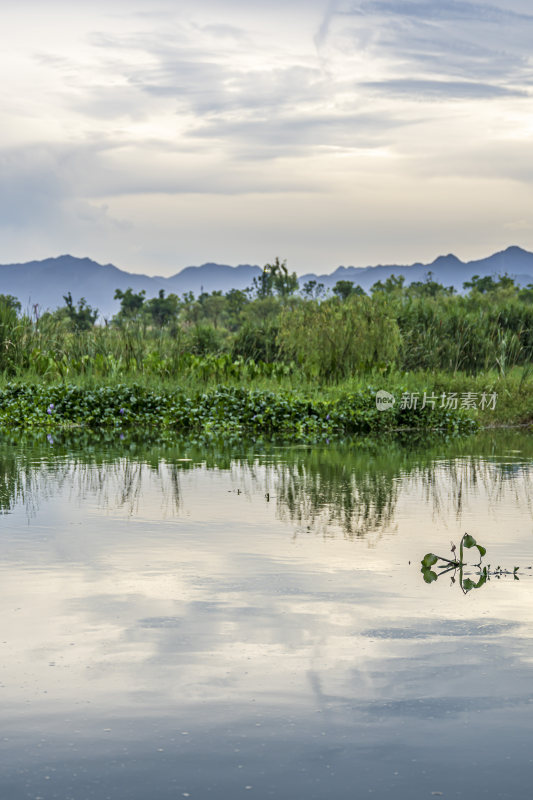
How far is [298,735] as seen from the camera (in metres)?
4.67

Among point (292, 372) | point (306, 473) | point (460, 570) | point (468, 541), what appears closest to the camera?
point (460, 570)

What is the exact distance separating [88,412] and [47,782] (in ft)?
52.4

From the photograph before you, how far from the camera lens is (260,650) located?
5816mm

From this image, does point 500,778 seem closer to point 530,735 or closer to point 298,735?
point 530,735

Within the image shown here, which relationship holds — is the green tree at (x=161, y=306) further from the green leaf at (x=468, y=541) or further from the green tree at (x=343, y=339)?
the green leaf at (x=468, y=541)

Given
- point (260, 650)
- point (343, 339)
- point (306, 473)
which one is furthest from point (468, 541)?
point (343, 339)

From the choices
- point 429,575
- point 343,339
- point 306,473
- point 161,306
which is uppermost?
point 161,306

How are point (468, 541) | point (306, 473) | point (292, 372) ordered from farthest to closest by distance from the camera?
point (292, 372) < point (306, 473) < point (468, 541)

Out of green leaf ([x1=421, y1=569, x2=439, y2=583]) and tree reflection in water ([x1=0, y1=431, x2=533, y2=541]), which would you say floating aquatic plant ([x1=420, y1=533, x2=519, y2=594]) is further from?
tree reflection in water ([x1=0, y1=431, x2=533, y2=541])

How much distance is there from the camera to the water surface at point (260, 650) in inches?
172

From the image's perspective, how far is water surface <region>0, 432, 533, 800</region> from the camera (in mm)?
4367

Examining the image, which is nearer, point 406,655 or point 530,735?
point 530,735

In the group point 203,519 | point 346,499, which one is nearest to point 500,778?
point 203,519

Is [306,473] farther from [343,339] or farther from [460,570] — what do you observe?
[343,339]
